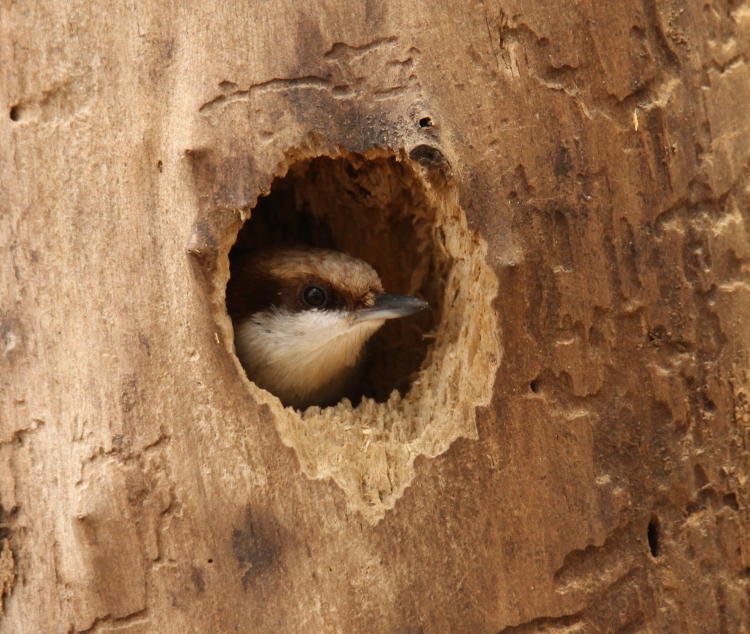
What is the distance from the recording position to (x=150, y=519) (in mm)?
2266

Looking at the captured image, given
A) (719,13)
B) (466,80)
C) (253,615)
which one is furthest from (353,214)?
(253,615)

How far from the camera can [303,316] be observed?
3.27 m

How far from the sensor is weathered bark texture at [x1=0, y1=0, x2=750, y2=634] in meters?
2.28

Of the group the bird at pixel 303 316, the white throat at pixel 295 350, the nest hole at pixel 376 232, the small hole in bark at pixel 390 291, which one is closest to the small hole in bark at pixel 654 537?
the small hole in bark at pixel 390 291

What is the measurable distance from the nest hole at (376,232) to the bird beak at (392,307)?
5.2 inches

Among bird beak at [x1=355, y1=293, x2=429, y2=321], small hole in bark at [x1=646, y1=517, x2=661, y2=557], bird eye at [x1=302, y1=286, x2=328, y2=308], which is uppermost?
bird eye at [x1=302, y1=286, x2=328, y2=308]

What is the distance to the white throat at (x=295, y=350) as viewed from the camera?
3.28 metres

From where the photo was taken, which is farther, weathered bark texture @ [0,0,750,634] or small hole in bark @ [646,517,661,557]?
small hole in bark @ [646,517,661,557]

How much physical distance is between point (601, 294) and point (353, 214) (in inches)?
53.2

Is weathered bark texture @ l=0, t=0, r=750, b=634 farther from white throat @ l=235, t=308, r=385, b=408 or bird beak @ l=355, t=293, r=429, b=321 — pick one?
white throat @ l=235, t=308, r=385, b=408

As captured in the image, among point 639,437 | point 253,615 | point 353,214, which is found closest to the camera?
point 253,615

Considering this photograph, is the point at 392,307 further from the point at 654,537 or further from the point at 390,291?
the point at 654,537

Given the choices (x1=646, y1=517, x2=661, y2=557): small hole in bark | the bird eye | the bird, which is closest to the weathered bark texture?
(x1=646, y1=517, x2=661, y2=557): small hole in bark

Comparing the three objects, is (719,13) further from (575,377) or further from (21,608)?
(21,608)
